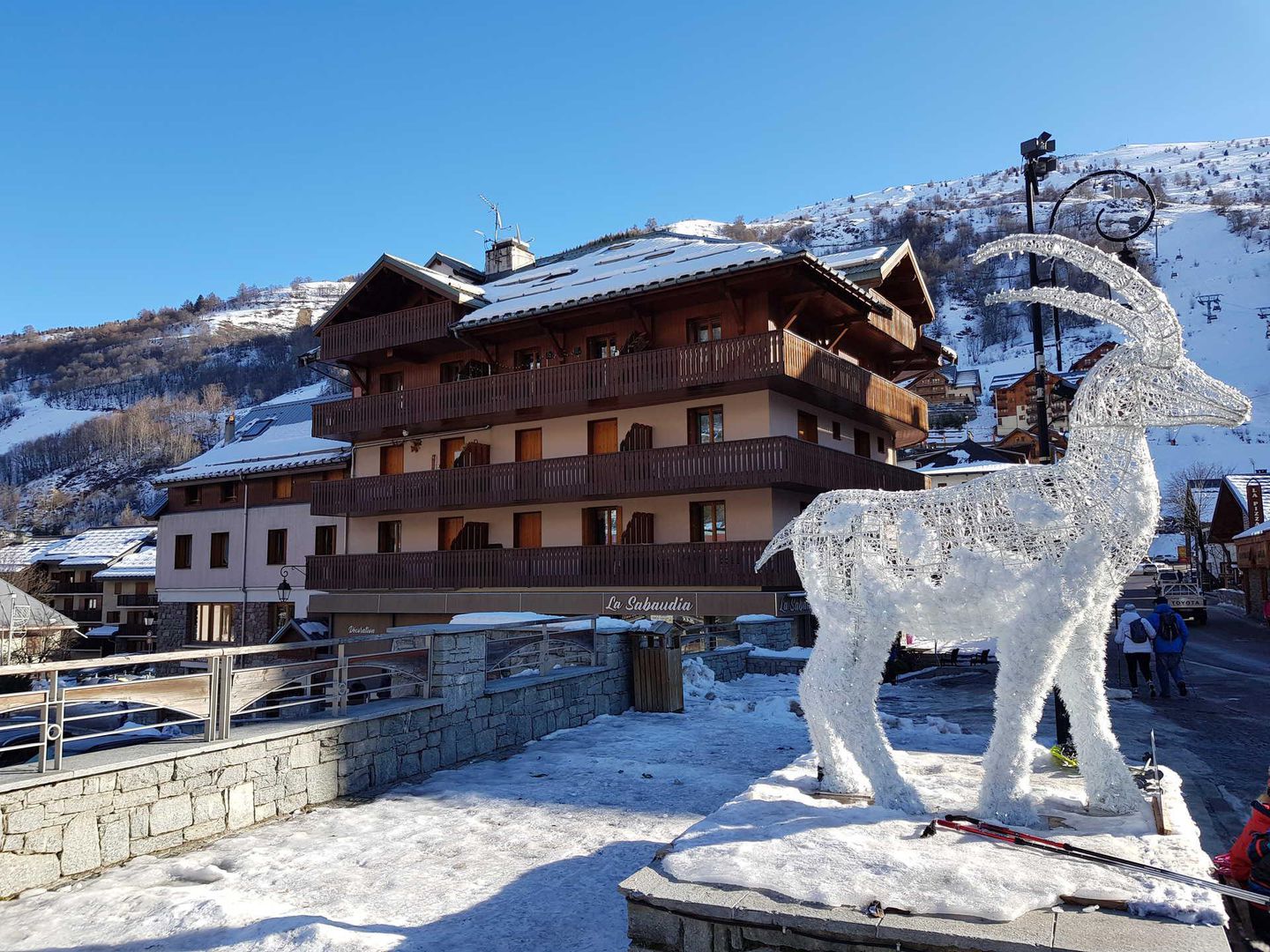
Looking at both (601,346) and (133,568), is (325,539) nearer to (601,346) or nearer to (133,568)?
(601,346)

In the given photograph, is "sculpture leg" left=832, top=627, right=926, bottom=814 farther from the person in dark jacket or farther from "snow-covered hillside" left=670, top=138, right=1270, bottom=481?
"snow-covered hillside" left=670, top=138, right=1270, bottom=481

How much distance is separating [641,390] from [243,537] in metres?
20.6

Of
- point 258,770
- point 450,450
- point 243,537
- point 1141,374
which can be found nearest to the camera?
point 1141,374

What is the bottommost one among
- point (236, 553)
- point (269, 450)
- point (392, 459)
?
point (236, 553)

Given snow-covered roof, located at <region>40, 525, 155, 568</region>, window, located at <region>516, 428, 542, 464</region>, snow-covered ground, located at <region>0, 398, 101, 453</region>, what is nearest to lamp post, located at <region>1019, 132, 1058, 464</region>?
window, located at <region>516, 428, 542, 464</region>

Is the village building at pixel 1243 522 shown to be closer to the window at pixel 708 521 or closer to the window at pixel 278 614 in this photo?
the window at pixel 708 521

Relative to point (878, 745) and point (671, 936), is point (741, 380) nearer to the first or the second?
point (878, 745)

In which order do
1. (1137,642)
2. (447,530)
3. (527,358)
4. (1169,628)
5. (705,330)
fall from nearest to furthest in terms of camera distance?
(1169,628) < (1137,642) < (705,330) < (527,358) < (447,530)

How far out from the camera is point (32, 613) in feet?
115

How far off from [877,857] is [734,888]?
91 cm

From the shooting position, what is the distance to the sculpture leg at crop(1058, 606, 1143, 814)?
6.00m

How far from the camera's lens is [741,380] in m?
23.0

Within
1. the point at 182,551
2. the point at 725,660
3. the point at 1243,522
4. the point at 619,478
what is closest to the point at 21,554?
the point at 182,551

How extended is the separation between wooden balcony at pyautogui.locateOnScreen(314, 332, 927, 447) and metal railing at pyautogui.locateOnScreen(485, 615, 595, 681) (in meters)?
10.5
